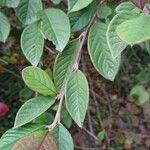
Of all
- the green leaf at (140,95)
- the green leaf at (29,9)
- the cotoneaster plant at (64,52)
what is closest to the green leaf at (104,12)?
the cotoneaster plant at (64,52)

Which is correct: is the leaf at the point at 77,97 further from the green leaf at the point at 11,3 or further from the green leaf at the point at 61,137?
the green leaf at the point at 11,3

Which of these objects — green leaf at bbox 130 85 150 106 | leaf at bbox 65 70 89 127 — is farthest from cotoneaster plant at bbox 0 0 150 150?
green leaf at bbox 130 85 150 106

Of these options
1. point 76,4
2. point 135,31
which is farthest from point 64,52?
point 135,31

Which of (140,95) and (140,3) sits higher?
(140,3)

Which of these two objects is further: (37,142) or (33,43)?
(33,43)

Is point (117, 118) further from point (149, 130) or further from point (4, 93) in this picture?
point (4, 93)

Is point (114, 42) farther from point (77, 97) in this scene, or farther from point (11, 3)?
point (11, 3)

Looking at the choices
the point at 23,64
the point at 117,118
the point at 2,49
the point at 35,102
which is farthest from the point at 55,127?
the point at 117,118
